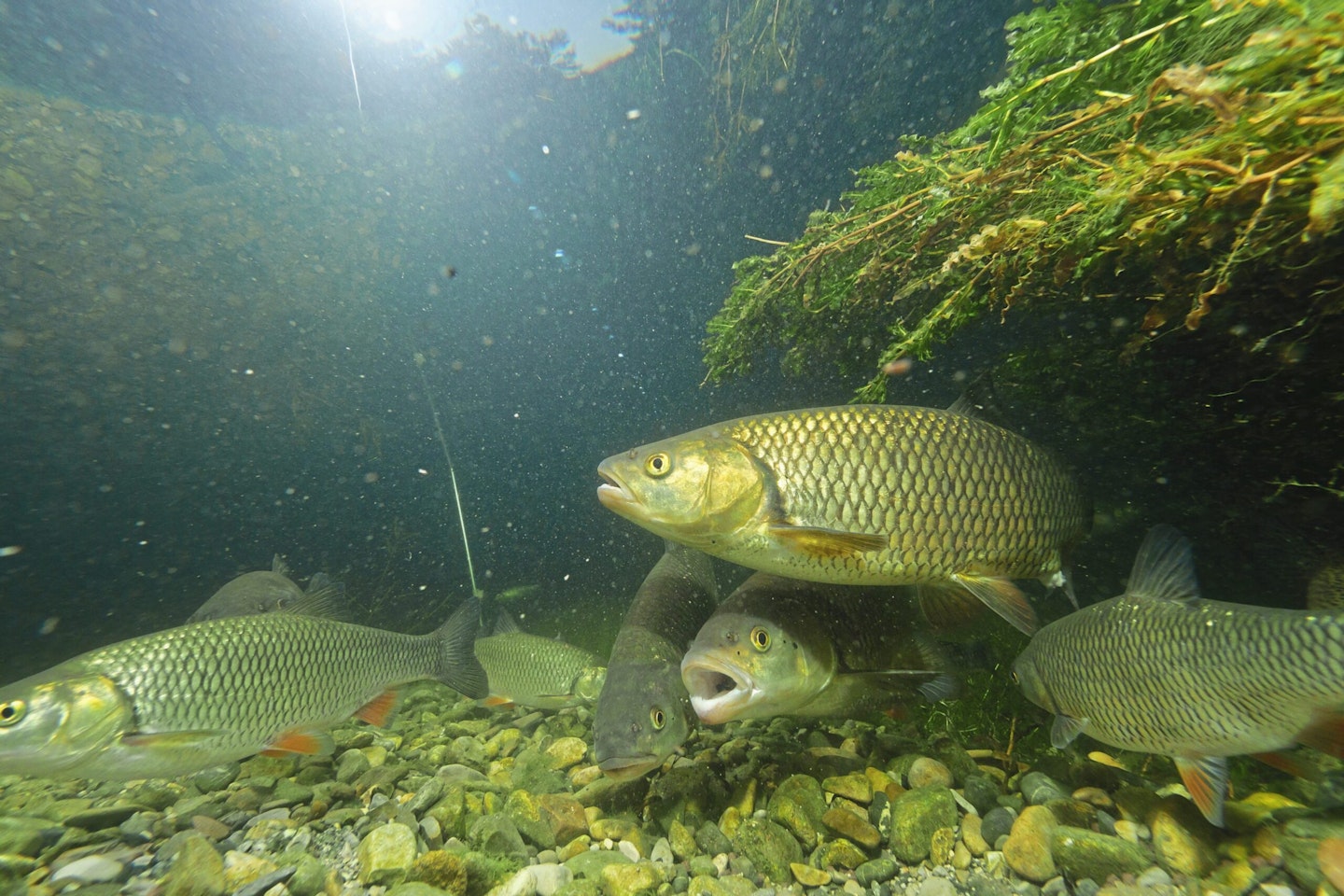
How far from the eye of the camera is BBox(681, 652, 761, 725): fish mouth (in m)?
2.65

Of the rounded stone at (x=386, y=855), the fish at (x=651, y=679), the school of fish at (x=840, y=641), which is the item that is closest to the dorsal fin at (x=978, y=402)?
the school of fish at (x=840, y=641)

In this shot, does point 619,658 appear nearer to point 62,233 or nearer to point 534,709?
point 534,709

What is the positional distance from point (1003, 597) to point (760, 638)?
1361 mm

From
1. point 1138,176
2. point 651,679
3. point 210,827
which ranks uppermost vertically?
point 1138,176

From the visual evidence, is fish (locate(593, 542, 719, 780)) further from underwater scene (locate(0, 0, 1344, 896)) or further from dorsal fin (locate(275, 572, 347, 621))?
dorsal fin (locate(275, 572, 347, 621))

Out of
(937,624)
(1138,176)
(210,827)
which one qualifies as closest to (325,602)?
(210,827)

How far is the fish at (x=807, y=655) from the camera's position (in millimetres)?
2729

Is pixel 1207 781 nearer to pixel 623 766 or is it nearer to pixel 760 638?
pixel 760 638

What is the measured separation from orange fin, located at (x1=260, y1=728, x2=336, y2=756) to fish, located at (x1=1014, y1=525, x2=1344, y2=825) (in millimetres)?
4542

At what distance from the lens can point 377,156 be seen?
24.0m

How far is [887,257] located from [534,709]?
5897 mm

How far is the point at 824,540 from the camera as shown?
2.52 meters

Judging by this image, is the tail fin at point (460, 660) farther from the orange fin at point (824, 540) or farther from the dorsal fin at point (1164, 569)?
the dorsal fin at point (1164, 569)

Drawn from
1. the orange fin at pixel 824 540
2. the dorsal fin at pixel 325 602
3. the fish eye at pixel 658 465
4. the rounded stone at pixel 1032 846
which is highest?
the fish eye at pixel 658 465
